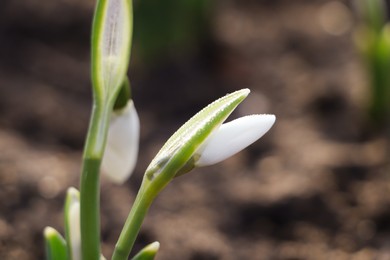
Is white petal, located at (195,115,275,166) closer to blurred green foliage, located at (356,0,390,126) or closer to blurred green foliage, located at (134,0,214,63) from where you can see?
blurred green foliage, located at (356,0,390,126)

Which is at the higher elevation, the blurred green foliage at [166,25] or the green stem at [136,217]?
the blurred green foliage at [166,25]

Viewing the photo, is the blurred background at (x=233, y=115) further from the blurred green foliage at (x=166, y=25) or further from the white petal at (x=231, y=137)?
the white petal at (x=231, y=137)

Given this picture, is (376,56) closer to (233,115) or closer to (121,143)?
(233,115)

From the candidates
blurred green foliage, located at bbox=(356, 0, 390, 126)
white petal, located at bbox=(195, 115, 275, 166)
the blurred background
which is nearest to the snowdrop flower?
white petal, located at bbox=(195, 115, 275, 166)

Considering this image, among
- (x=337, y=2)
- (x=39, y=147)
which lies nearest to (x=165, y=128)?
(x=39, y=147)

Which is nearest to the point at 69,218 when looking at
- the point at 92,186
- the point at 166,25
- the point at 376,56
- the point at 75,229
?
the point at 75,229

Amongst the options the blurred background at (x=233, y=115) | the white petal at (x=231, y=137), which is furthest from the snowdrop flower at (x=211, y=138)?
the blurred background at (x=233, y=115)

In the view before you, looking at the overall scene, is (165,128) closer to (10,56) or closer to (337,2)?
(10,56)
